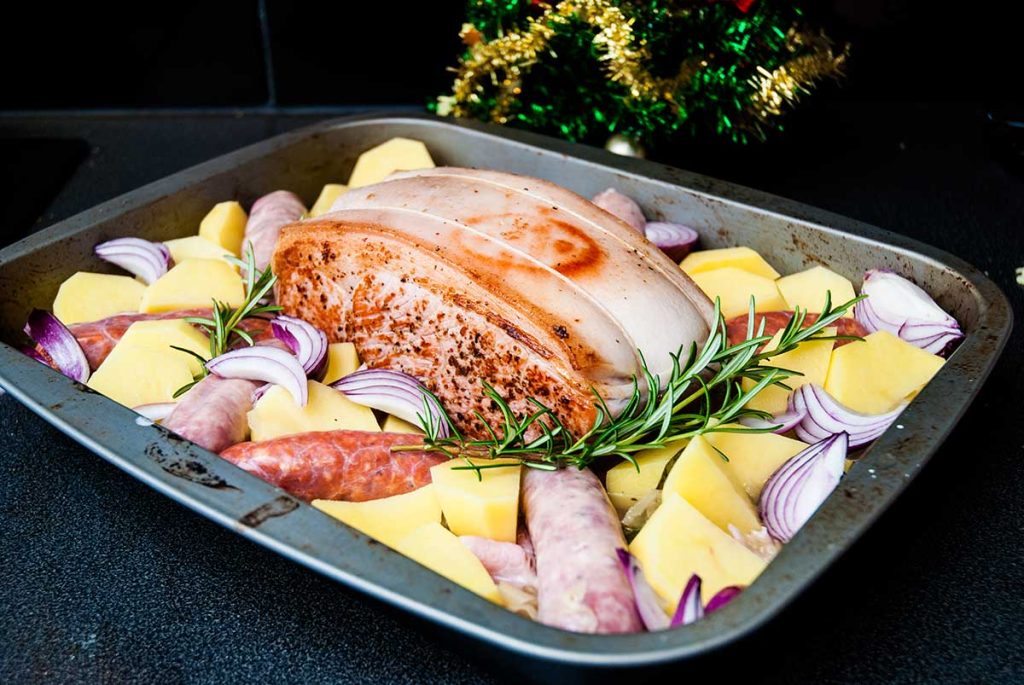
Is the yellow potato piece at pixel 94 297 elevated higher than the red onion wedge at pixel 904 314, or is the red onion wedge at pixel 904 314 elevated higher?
the red onion wedge at pixel 904 314

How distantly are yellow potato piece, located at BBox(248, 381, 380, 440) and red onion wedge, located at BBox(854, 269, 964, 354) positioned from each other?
3.41 feet

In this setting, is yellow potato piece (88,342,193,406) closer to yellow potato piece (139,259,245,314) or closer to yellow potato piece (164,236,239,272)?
yellow potato piece (139,259,245,314)

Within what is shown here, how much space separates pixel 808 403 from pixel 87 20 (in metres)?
3.00

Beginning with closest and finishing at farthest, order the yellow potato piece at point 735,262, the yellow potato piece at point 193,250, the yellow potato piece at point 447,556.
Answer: the yellow potato piece at point 447,556
the yellow potato piece at point 735,262
the yellow potato piece at point 193,250

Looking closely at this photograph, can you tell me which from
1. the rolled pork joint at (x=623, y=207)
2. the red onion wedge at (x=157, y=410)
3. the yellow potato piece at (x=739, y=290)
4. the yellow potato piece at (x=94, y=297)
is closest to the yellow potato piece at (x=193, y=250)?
the yellow potato piece at (x=94, y=297)

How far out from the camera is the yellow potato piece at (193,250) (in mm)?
2375

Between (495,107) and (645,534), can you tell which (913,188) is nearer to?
(495,107)

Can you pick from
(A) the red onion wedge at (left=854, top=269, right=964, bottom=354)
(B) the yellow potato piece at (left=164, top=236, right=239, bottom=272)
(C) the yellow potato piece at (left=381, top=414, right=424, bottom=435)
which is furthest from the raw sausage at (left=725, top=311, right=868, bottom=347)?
(B) the yellow potato piece at (left=164, top=236, right=239, bottom=272)

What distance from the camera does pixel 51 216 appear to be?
9.59 ft

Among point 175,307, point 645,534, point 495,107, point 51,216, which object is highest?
point 495,107

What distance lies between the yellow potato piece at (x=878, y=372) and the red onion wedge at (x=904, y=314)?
0.05 metres

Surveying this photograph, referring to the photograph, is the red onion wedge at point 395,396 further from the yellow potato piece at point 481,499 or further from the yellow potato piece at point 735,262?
the yellow potato piece at point 735,262

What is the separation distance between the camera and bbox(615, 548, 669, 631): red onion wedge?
4.37ft

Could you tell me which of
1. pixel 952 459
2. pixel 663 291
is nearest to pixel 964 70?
pixel 952 459
